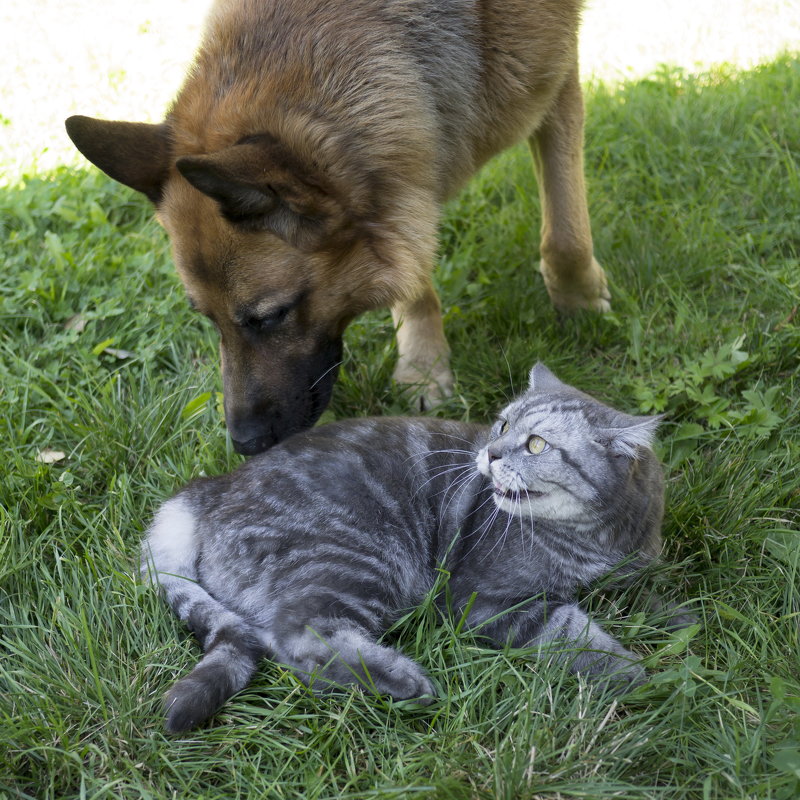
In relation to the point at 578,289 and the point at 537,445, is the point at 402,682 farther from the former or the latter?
the point at 578,289

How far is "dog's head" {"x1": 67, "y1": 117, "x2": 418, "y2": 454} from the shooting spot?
256 cm

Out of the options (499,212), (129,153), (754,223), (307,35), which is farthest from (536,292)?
(129,153)

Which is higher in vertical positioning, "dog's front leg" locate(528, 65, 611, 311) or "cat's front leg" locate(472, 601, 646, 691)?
"dog's front leg" locate(528, 65, 611, 311)

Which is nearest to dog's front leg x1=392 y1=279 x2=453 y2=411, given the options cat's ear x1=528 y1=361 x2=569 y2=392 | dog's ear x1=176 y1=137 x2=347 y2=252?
cat's ear x1=528 y1=361 x2=569 y2=392

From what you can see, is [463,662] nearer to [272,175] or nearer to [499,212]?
[272,175]

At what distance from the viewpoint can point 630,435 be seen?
2.45 meters

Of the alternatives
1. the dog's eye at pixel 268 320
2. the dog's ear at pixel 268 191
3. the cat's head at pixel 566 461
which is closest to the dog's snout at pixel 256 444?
the dog's eye at pixel 268 320

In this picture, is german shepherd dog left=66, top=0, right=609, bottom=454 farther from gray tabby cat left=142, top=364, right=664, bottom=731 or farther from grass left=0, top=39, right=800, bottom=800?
grass left=0, top=39, right=800, bottom=800

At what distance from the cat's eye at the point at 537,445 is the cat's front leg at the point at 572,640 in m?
0.46

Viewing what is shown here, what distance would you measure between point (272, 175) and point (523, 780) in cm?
183

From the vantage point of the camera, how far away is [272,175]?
8.19 feet

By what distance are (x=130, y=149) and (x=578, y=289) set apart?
6.77ft

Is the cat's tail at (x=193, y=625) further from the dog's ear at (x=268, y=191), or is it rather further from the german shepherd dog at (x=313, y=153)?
the dog's ear at (x=268, y=191)

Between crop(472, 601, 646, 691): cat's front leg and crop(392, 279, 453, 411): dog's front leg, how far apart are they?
4.31 ft
